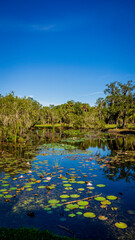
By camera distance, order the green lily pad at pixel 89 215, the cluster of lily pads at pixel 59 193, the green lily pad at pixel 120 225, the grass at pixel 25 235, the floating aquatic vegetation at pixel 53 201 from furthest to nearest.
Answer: the floating aquatic vegetation at pixel 53 201
the cluster of lily pads at pixel 59 193
the green lily pad at pixel 89 215
the green lily pad at pixel 120 225
the grass at pixel 25 235

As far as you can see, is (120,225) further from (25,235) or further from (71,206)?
(25,235)

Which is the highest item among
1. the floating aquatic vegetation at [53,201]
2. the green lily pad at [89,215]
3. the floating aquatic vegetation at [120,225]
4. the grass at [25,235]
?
the grass at [25,235]

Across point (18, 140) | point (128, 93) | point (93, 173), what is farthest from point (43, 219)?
point (128, 93)

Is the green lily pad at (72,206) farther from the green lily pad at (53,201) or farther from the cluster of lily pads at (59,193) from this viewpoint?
the green lily pad at (53,201)

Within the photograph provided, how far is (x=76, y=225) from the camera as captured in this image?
14.3 ft

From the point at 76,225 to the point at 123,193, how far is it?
9.27 feet

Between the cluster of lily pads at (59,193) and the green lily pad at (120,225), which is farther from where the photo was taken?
the cluster of lily pads at (59,193)

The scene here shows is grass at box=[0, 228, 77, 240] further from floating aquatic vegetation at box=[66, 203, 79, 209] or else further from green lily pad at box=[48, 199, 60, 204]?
green lily pad at box=[48, 199, 60, 204]

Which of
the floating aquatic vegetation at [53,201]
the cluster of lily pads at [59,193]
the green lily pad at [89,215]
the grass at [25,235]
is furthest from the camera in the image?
the floating aquatic vegetation at [53,201]

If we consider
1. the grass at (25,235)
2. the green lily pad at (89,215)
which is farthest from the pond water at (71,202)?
the grass at (25,235)

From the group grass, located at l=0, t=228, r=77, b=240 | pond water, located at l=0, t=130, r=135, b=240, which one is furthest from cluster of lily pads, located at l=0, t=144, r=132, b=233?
grass, located at l=0, t=228, r=77, b=240

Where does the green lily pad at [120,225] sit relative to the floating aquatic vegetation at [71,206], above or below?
below

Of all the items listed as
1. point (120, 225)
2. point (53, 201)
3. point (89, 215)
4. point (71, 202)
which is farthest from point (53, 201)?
point (120, 225)

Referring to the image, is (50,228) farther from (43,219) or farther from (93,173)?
(93,173)
